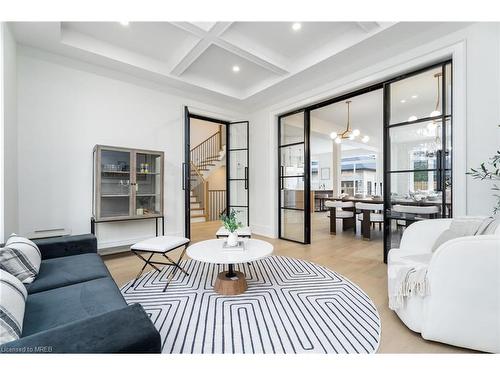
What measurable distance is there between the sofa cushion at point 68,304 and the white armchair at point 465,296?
6.40 ft

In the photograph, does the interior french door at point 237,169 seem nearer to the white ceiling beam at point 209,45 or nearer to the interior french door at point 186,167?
the interior french door at point 186,167

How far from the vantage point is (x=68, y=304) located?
134 centimetres

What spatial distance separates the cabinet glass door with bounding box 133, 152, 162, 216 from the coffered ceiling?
1.35 metres

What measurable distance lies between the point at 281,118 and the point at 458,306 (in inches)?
156

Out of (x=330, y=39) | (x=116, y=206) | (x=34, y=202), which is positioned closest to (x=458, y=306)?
(x=330, y=39)

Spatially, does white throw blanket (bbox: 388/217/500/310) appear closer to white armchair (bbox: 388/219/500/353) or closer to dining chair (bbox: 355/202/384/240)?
white armchair (bbox: 388/219/500/353)

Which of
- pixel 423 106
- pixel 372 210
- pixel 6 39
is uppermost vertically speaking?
pixel 6 39

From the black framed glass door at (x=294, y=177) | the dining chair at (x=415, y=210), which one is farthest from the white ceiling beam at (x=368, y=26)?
the dining chair at (x=415, y=210)

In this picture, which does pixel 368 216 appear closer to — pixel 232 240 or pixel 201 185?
pixel 232 240

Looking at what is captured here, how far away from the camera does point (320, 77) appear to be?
3.64 m

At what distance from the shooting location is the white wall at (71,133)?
2949 mm

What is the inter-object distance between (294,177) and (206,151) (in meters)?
4.48

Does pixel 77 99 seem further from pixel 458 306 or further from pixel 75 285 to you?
pixel 458 306

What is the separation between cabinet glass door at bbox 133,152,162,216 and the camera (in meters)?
3.63
